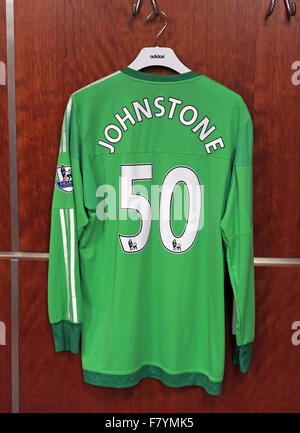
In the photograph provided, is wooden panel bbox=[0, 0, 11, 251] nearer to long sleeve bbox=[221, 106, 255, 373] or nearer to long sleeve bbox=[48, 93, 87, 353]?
long sleeve bbox=[48, 93, 87, 353]

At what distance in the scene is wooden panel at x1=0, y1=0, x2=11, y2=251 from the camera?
934mm

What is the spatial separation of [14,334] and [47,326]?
0.11 meters

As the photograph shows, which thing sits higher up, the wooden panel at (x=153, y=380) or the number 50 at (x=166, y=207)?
the number 50 at (x=166, y=207)

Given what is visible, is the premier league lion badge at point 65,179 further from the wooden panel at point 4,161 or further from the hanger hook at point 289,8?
the hanger hook at point 289,8

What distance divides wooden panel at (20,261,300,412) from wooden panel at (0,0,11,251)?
12cm

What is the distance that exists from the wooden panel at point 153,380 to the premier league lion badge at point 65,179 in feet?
0.93

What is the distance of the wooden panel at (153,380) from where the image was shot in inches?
39.3

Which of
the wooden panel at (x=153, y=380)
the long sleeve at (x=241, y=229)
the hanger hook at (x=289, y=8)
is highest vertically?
the hanger hook at (x=289, y=8)

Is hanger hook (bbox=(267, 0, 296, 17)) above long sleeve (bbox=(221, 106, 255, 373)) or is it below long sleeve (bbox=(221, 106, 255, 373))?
above

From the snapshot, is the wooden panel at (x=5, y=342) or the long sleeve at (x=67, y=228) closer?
the long sleeve at (x=67, y=228)

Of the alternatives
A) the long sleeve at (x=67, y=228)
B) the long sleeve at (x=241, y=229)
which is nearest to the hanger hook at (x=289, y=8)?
the long sleeve at (x=241, y=229)

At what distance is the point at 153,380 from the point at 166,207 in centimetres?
56

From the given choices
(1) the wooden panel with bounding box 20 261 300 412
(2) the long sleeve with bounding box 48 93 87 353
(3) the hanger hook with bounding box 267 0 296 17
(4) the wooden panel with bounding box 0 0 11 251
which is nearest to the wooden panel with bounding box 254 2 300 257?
(3) the hanger hook with bounding box 267 0 296 17

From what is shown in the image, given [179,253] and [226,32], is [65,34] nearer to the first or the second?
[226,32]
